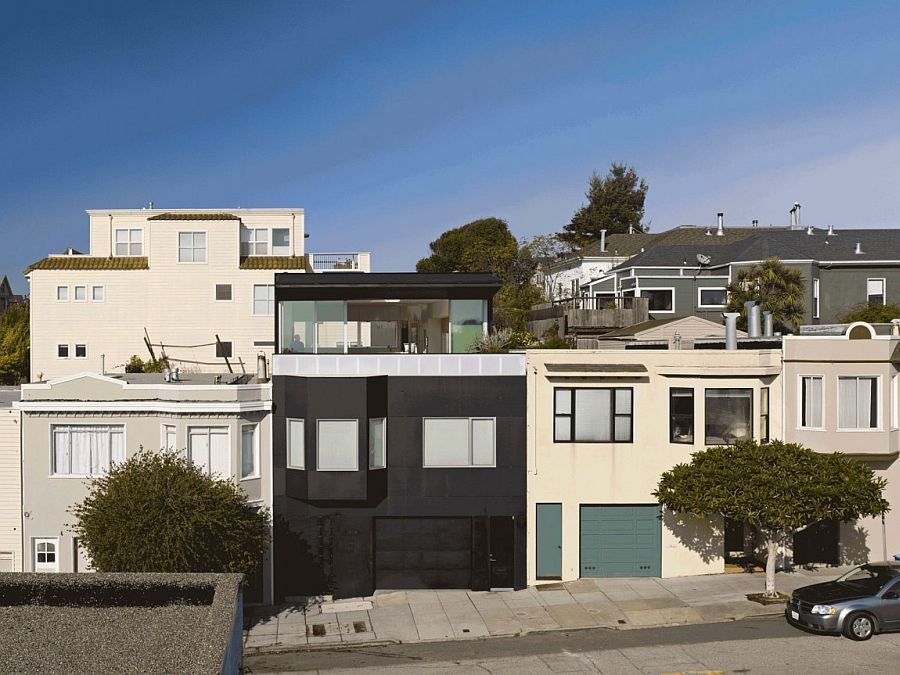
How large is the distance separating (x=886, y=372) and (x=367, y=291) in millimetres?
15832

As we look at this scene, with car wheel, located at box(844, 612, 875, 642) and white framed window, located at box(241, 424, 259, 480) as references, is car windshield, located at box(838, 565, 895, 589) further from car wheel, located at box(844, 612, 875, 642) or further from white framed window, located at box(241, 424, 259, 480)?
white framed window, located at box(241, 424, 259, 480)

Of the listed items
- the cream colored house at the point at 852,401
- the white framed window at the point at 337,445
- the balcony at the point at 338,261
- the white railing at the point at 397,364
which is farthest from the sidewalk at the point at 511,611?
the balcony at the point at 338,261

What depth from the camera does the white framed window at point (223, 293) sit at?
1758 inches

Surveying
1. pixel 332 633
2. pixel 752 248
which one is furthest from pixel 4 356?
pixel 752 248

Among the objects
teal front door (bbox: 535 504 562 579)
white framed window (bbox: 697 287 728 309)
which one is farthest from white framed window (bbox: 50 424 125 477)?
white framed window (bbox: 697 287 728 309)

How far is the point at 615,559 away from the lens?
26344mm

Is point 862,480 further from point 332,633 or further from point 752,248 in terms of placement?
point 752,248

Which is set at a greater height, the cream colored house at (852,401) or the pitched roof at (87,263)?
the pitched roof at (87,263)

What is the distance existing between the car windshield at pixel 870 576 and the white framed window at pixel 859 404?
209 inches

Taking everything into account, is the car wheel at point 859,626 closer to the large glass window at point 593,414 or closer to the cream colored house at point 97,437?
the large glass window at point 593,414

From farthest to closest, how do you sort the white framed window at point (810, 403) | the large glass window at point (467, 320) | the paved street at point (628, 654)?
the large glass window at point (467, 320) → the white framed window at point (810, 403) → the paved street at point (628, 654)

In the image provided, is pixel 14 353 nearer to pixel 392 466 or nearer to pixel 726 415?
pixel 392 466

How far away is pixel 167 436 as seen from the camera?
83.9ft

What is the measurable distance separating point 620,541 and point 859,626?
750 centimetres
